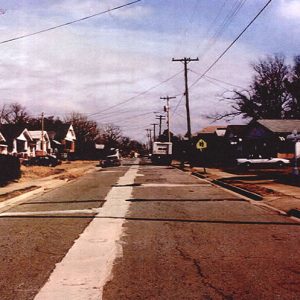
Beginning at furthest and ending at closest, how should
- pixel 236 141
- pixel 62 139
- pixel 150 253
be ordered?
pixel 62 139
pixel 236 141
pixel 150 253

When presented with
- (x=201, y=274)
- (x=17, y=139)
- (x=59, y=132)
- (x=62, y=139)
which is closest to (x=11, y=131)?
(x=17, y=139)

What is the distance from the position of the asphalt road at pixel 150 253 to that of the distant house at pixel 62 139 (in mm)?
84095

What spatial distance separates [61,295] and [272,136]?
1680 inches

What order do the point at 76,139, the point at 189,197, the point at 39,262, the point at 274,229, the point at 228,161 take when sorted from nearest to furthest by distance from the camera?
the point at 39,262, the point at 274,229, the point at 189,197, the point at 228,161, the point at 76,139

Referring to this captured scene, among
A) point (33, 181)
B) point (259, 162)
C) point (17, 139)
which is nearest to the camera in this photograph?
point (33, 181)

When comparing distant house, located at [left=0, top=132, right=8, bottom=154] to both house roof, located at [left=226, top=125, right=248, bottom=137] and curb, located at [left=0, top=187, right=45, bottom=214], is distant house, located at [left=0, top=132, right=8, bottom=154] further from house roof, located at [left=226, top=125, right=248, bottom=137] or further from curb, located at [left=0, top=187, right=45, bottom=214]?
curb, located at [left=0, top=187, right=45, bottom=214]

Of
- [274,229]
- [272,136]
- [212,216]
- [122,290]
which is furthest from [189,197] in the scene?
[272,136]

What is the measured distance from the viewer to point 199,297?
16.6 ft

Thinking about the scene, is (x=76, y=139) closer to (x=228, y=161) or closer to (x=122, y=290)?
(x=228, y=161)

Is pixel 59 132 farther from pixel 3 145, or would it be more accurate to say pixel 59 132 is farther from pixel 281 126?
pixel 281 126

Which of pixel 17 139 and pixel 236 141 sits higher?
pixel 17 139

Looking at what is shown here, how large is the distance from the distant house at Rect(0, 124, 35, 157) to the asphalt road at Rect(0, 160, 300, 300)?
5399 centimetres

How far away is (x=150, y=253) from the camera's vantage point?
23.9 ft

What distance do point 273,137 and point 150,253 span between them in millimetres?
40337
